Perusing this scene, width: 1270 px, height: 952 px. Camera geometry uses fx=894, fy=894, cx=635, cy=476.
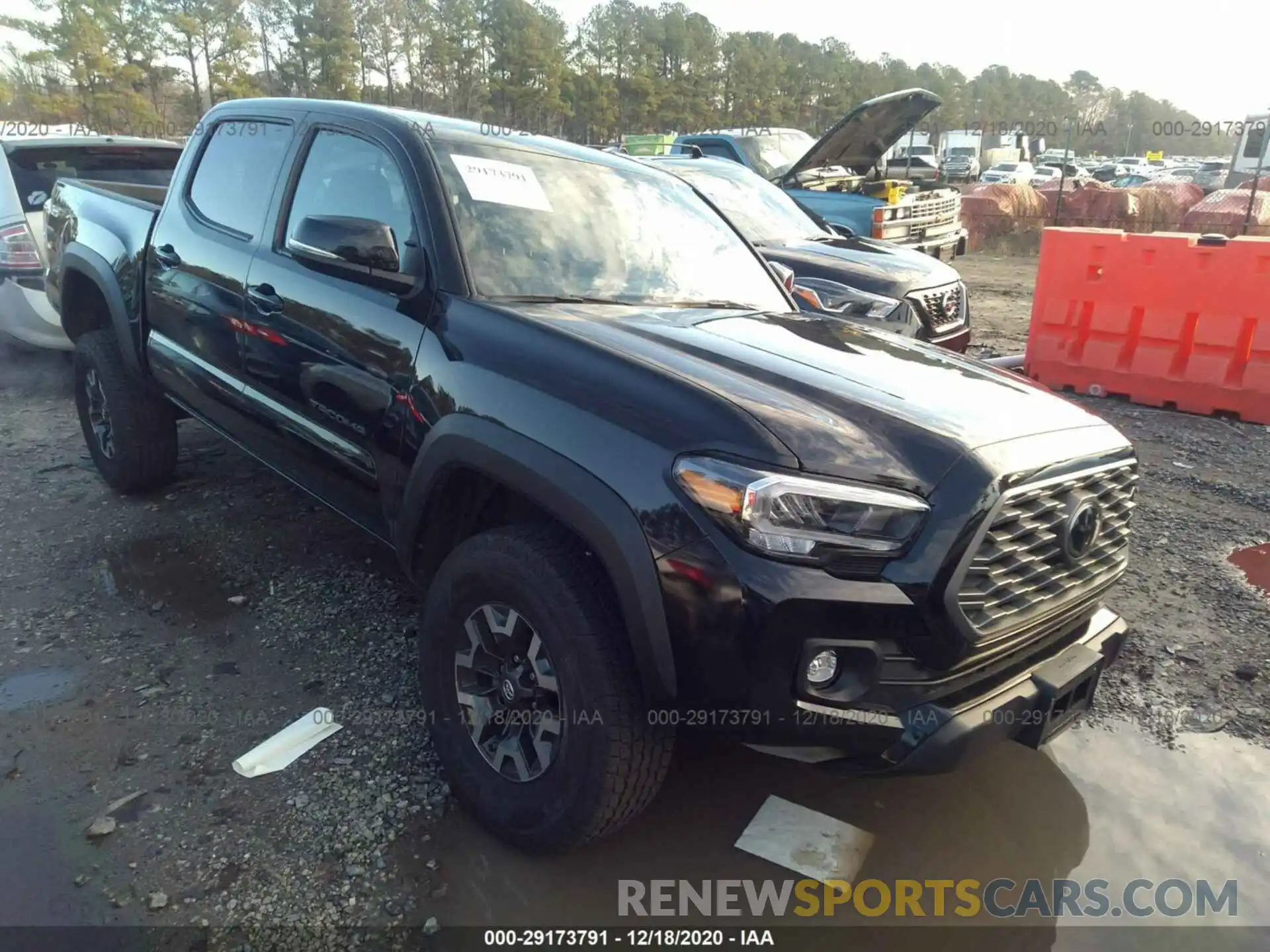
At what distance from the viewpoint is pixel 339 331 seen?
2.88 meters

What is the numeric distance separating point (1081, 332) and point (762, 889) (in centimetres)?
596

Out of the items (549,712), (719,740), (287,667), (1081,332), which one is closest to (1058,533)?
(719,740)

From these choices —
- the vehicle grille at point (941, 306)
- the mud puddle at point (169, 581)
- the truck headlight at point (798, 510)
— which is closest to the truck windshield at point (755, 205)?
the vehicle grille at point (941, 306)

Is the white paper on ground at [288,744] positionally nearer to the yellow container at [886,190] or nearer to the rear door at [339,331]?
the rear door at [339,331]

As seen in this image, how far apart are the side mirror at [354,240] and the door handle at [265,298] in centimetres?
47

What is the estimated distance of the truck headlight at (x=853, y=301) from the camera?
593 centimetres

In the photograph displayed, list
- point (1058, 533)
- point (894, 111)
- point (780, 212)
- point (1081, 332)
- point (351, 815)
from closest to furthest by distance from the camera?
1. point (1058, 533)
2. point (351, 815)
3. point (1081, 332)
4. point (780, 212)
5. point (894, 111)

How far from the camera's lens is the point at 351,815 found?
252 cm

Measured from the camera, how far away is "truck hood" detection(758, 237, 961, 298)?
6203mm

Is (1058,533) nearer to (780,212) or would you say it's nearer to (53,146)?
(780,212)

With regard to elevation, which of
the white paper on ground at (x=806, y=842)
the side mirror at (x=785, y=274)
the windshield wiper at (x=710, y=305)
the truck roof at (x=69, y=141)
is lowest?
the white paper on ground at (x=806, y=842)

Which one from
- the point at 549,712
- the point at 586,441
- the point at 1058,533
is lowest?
the point at 549,712

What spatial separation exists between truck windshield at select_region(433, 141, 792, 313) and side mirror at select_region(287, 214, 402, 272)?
0.73 ft

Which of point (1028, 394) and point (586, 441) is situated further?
point (1028, 394)
